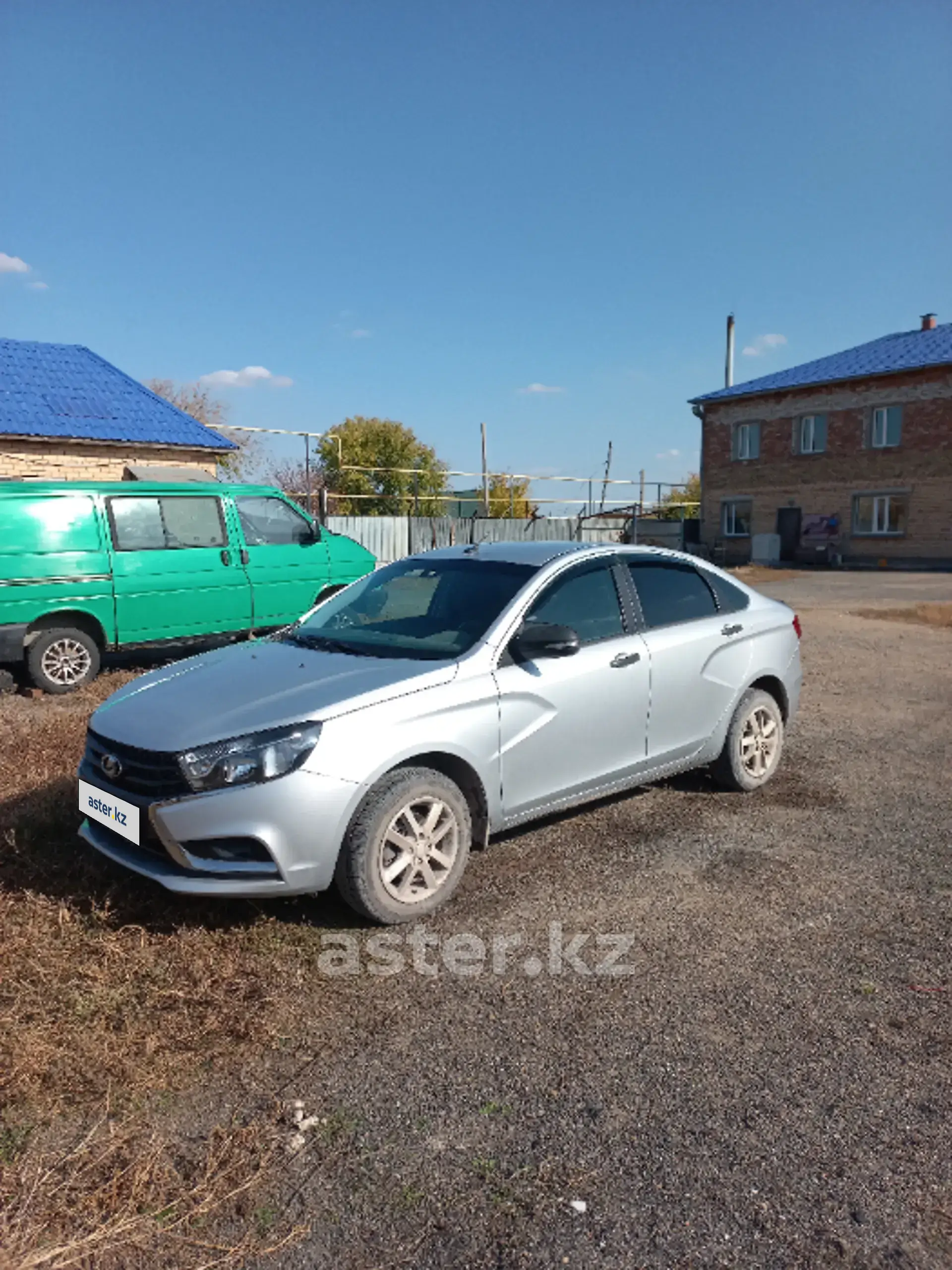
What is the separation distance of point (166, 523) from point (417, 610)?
17.2 feet

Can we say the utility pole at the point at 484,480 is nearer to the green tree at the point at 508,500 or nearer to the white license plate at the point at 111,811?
the green tree at the point at 508,500

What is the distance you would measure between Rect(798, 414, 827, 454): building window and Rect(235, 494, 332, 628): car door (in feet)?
89.1

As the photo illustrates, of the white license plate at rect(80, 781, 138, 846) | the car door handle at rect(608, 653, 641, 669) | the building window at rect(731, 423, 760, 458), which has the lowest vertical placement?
the white license plate at rect(80, 781, 138, 846)

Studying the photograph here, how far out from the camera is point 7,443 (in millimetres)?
16297

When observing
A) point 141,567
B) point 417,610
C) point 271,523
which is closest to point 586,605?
point 417,610

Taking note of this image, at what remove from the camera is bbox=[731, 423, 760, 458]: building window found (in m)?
34.9

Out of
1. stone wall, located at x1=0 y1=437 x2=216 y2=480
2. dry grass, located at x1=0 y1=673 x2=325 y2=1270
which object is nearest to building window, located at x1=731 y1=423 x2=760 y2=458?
stone wall, located at x1=0 y1=437 x2=216 y2=480

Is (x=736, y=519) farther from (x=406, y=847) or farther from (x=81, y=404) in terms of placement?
(x=406, y=847)

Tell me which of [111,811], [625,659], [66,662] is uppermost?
[625,659]

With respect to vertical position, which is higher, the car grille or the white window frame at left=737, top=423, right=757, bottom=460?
the white window frame at left=737, top=423, right=757, bottom=460

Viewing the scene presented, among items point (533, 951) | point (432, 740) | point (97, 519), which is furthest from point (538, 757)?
point (97, 519)

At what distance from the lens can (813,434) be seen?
1304 inches

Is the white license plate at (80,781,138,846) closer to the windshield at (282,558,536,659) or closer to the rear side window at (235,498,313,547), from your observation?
the windshield at (282,558,536,659)

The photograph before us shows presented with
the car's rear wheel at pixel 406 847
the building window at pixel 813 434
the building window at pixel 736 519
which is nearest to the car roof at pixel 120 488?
the car's rear wheel at pixel 406 847
